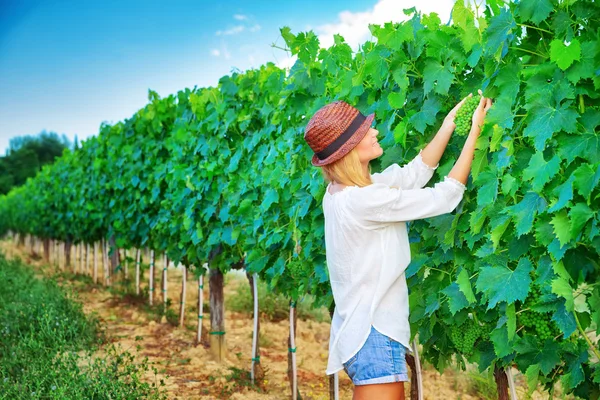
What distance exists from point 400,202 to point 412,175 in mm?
428

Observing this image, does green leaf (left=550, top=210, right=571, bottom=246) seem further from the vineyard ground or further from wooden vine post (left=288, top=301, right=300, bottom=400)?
wooden vine post (left=288, top=301, right=300, bottom=400)

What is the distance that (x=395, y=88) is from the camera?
12.2ft

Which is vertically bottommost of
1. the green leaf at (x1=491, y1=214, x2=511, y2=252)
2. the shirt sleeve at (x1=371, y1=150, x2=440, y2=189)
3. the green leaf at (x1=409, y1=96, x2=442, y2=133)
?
the green leaf at (x1=491, y1=214, x2=511, y2=252)

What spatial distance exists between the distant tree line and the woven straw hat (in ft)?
182

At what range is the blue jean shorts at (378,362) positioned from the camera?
2.95 m

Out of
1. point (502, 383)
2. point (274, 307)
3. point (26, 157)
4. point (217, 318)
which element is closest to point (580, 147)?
point (502, 383)

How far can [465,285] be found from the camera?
3045 mm

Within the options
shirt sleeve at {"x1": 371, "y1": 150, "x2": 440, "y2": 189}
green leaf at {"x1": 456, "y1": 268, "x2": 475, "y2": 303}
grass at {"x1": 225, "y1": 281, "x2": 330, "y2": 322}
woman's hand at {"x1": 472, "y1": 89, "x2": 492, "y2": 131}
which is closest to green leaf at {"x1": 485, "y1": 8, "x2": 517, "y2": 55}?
woman's hand at {"x1": 472, "y1": 89, "x2": 492, "y2": 131}

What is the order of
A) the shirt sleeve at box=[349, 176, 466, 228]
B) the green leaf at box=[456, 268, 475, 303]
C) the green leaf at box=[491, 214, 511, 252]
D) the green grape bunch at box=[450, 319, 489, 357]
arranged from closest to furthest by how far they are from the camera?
the green leaf at box=[491, 214, 511, 252] → the shirt sleeve at box=[349, 176, 466, 228] → the green leaf at box=[456, 268, 475, 303] → the green grape bunch at box=[450, 319, 489, 357]

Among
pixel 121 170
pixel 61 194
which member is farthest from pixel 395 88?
pixel 61 194

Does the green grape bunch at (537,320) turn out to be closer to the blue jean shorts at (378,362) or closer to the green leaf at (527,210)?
the green leaf at (527,210)

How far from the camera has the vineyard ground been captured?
6.01 m

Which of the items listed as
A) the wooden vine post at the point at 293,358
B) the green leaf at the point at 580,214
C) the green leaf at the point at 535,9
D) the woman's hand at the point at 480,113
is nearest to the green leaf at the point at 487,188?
the woman's hand at the point at 480,113

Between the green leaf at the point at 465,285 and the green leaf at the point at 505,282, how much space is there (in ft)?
0.49
